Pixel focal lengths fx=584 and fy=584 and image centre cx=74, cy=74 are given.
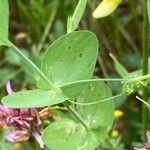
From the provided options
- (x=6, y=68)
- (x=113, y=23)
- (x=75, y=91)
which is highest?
(x=75, y=91)

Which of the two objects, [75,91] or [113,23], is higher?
[75,91]

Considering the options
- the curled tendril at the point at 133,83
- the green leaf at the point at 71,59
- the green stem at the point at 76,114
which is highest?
the green leaf at the point at 71,59

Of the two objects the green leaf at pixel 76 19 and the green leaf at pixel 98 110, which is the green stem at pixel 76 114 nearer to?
the green leaf at pixel 98 110

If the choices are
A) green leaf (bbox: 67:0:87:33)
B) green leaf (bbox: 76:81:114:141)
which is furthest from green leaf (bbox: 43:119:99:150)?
green leaf (bbox: 67:0:87:33)

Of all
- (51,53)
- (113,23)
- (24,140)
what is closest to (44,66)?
(51,53)

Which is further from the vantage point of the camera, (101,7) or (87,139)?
(101,7)

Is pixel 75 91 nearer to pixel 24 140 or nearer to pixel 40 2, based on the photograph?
pixel 24 140

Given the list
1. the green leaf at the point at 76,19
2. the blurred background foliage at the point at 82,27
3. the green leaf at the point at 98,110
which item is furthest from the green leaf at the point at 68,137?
the blurred background foliage at the point at 82,27
